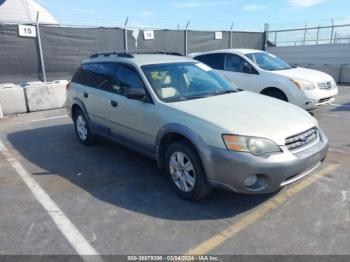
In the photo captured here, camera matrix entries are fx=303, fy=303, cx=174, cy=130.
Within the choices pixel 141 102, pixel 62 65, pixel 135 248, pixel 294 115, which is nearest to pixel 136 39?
pixel 62 65

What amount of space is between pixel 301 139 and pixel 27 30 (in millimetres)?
9988

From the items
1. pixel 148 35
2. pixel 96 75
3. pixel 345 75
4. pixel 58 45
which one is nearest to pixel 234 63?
pixel 96 75

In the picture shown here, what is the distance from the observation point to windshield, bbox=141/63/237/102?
13.2 ft

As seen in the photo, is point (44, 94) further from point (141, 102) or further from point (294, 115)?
→ point (294, 115)

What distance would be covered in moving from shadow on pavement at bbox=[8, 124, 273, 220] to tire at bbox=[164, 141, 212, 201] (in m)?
0.15

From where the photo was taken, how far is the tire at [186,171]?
11.0 feet

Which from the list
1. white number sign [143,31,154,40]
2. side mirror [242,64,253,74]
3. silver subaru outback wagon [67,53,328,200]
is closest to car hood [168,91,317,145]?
silver subaru outback wagon [67,53,328,200]

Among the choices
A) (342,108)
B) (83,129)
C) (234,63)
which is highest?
(234,63)

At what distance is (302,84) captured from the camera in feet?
22.6

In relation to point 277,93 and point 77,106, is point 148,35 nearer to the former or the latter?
point 277,93

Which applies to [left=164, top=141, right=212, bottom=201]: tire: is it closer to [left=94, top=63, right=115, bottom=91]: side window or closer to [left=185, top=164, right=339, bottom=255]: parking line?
[left=185, top=164, right=339, bottom=255]: parking line

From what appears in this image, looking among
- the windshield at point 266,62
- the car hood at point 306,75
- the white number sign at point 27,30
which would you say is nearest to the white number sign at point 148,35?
the white number sign at point 27,30

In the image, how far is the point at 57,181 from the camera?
13.9 ft

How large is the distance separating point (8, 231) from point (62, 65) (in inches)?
361
